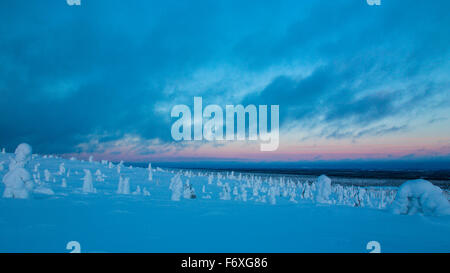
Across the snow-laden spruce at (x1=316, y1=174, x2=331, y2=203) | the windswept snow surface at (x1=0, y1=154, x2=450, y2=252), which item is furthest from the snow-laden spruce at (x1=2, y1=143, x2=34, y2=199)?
the snow-laden spruce at (x1=316, y1=174, x2=331, y2=203)

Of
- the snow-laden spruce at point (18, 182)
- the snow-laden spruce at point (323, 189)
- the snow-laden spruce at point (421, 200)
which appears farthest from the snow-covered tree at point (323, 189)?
the snow-laden spruce at point (18, 182)

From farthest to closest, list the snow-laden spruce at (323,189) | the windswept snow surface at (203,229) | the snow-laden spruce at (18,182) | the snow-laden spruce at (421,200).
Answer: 1. the snow-laden spruce at (323,189)
2. the snow-laden spruce at (18,182)
3. the snow-laden spruce at (421,200)
4. the windswept snow surface at (203,229)

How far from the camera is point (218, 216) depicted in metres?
7.99

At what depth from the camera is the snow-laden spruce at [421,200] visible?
8.30 metres

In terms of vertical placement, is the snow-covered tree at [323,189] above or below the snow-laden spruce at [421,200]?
below

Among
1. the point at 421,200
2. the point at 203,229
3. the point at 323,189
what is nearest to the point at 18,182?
the point at 203,229

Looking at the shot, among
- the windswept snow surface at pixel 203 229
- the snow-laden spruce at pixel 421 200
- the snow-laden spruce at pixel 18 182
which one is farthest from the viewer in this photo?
the snow-laden spruce at pixel 18 182

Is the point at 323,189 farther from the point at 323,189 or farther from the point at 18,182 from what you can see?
the point at 18,182

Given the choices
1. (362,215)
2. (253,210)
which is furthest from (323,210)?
(253,210)

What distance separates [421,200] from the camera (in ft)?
28.3

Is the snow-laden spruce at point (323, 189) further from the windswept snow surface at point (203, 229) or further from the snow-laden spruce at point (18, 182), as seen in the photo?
the snow-laden spruce at point (18, 182)

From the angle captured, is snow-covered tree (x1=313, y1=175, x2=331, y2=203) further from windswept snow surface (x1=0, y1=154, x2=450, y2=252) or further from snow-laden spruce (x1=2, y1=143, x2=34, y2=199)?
snow-laden spruce (x1=2, y1=143, x2=34, y2=199)
